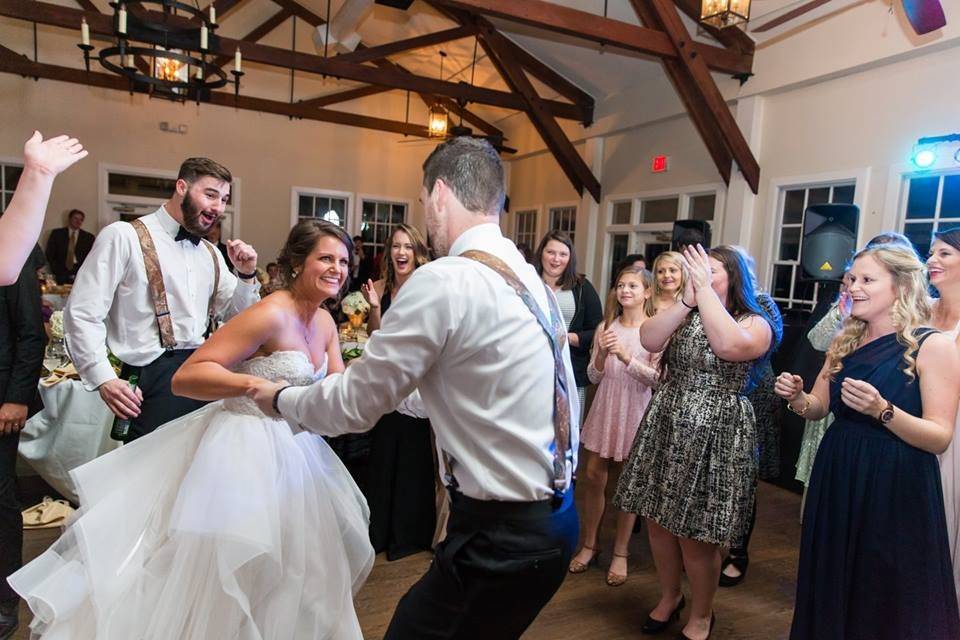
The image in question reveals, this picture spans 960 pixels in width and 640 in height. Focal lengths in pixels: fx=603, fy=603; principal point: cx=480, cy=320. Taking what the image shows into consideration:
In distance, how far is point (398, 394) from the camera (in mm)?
1290

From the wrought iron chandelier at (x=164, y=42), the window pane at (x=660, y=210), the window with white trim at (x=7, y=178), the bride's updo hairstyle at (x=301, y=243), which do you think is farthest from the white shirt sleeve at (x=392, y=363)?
the window with white trim at (x=7, y=178)

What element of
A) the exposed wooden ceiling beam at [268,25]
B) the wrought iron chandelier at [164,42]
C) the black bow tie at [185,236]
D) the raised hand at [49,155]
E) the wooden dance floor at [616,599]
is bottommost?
the wooden dance floor at [616,599]

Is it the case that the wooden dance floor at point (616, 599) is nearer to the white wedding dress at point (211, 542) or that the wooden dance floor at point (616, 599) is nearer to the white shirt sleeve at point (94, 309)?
the white wedding dress at point (211, 542)

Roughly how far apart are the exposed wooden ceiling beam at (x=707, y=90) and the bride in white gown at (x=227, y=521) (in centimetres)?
506

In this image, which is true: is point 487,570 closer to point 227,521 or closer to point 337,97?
point 227,521

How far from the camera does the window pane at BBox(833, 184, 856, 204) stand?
17.8 ft

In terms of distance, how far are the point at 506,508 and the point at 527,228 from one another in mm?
10090

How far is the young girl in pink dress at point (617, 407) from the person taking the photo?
2.91 meters

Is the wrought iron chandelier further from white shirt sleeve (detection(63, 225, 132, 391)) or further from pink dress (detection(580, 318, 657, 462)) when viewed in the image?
pink dress (detection(580, 318, 657, 462))

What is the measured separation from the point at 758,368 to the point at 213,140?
382 inches

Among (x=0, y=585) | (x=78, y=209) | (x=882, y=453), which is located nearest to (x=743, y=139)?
(x=882, y=453)

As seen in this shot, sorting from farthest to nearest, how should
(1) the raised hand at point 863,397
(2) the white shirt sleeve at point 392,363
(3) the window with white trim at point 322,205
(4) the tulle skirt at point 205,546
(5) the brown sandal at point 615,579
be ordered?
1. (3) the window with white trim at point 322,205
2. (5) the brown sandal at point 615,579
3. (1) the raised hand at point 863,397
4. (4) the tulle skirt at point 205,546
5. (2) the white shirt sleeve at point 392,363

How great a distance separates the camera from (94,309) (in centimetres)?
208

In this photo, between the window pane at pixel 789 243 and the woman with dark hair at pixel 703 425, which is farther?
the window pane at pixel 789 243
